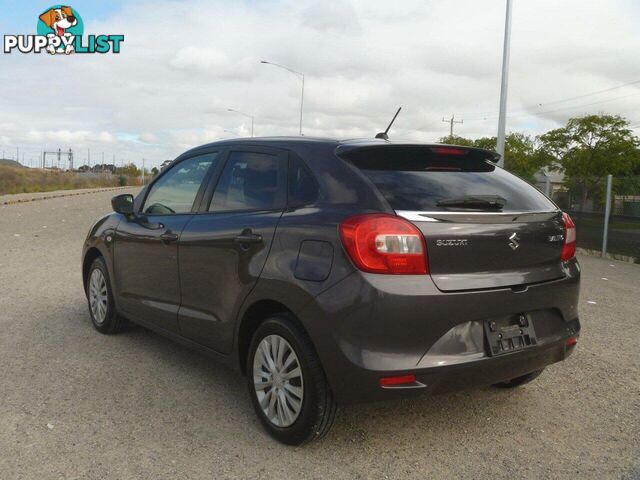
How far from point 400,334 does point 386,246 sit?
0.41m

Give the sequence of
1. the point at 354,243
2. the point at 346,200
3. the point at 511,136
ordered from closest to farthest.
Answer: the point at 354,243 → the point at 346,200 → the point at 511,136

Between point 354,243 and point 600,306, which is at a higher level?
point 354,243

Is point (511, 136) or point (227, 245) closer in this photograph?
point (227, 245)

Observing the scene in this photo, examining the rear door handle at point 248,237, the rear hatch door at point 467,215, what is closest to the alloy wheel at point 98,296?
the rear door handle at point 248,237

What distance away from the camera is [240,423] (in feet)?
11.9

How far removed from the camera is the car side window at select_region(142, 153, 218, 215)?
431 cm

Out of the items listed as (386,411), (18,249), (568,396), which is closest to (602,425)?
(568,396)

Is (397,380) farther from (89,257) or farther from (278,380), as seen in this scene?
(89,257)

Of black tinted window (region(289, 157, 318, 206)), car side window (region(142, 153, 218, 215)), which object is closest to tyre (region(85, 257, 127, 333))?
car side window (region(142, 153, 218, 215))

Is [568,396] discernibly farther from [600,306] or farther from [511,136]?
[511,136]

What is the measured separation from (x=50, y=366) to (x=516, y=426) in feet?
10.6

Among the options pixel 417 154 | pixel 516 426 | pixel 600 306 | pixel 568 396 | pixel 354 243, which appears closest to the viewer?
pixel 354 243

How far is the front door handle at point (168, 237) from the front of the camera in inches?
167

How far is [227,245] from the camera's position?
12.2 feet
